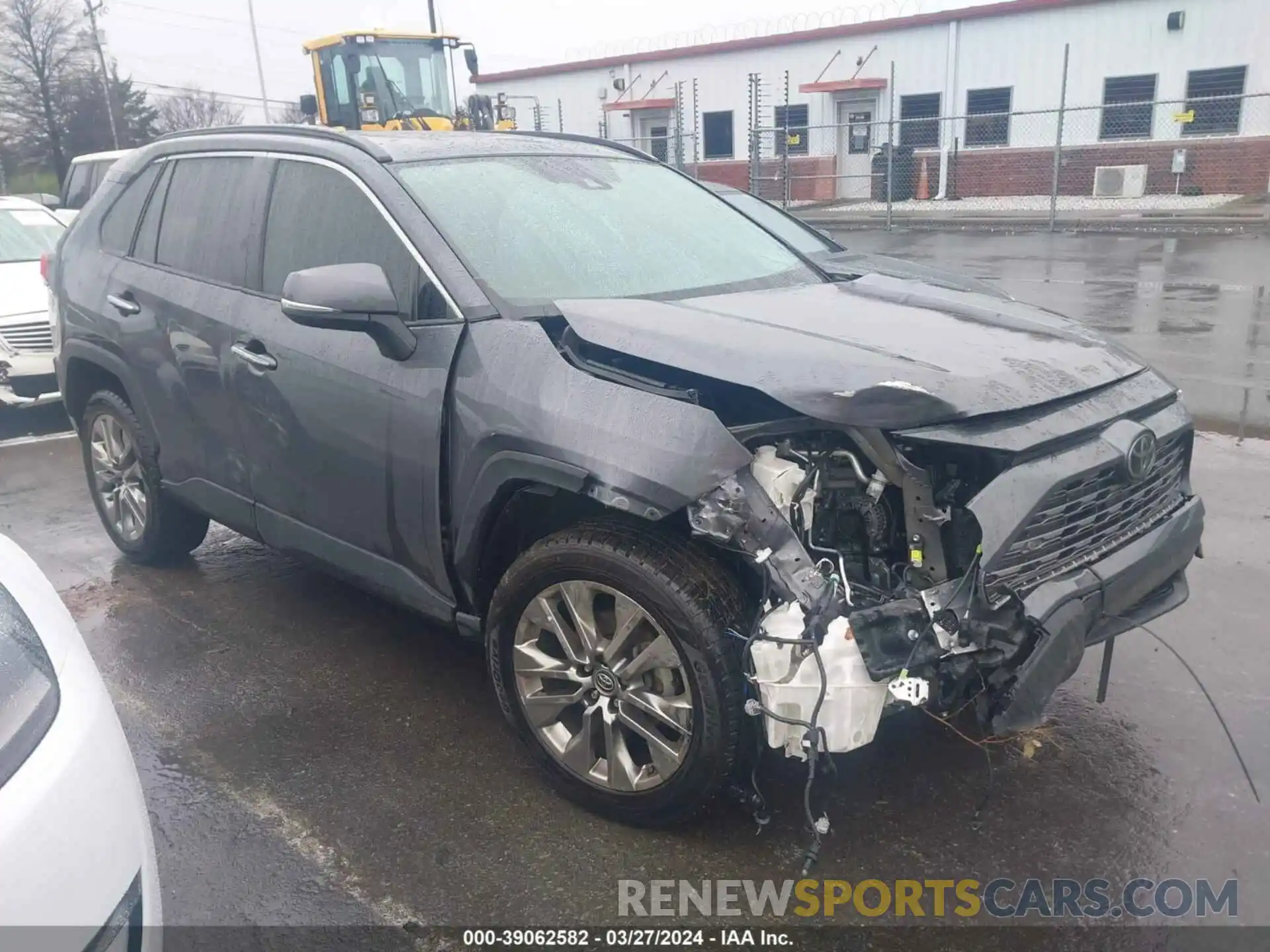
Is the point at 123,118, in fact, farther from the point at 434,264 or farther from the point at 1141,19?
the point at 434,264

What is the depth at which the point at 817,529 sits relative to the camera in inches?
108

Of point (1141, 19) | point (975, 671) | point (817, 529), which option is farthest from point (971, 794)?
point (1141, 19)

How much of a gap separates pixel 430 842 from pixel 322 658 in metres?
1.28

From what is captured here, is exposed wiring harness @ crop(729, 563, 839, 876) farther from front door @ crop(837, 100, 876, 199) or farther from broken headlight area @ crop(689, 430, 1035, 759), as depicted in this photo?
front door @ crop(837, 100, 876, 199)

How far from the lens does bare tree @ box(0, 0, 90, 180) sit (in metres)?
41.3

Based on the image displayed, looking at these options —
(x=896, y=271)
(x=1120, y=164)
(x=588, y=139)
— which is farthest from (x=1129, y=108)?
(x=588, y=139)

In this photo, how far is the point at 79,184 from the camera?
1289 centimetres

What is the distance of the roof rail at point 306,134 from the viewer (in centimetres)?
357

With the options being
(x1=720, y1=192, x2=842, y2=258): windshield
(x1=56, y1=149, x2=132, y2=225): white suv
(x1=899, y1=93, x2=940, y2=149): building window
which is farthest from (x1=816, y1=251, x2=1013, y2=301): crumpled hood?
(x1=899, y1=93, x2=940, y2=149): building window

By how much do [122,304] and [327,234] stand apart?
135cm

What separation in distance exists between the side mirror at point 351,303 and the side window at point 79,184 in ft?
37.1

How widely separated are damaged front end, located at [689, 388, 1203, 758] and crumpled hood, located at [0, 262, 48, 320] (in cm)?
684

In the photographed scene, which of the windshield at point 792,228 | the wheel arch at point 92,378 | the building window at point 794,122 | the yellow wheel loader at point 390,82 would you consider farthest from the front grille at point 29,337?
the building window at point 794,122

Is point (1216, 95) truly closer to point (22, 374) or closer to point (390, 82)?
point (390, 82)
